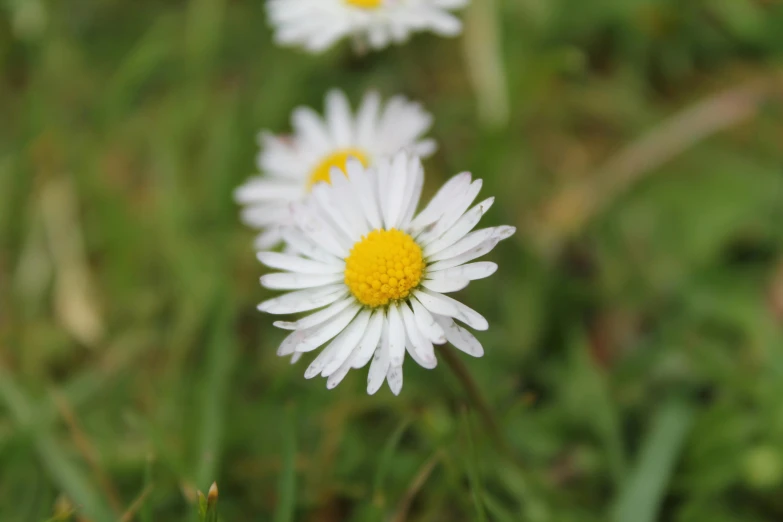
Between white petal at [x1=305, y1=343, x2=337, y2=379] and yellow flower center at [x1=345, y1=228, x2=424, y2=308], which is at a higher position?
yellow flower center at [x1=345, y1=228, x2=424, y2=308]

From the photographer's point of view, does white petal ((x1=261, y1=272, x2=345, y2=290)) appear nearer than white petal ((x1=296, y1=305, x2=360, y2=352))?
No

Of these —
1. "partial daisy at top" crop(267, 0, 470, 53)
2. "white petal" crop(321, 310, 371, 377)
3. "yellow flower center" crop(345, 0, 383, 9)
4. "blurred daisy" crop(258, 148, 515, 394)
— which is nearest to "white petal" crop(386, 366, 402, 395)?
"blurred daisy" crop(258, 148, 515, 394)

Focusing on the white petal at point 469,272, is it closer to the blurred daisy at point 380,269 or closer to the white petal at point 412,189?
the blurred daisy at point 380,269

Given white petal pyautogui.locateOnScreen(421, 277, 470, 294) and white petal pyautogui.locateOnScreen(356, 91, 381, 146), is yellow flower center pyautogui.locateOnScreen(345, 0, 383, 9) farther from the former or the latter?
white petal pyautogui.locateOnScreen(421, 277, 470, 294)

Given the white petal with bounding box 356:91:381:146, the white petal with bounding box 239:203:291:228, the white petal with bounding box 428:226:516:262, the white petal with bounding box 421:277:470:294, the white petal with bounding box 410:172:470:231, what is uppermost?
the white petal with bounding box 356:91:381:146

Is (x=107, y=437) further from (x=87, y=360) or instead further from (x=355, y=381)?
(x=355, y=381)

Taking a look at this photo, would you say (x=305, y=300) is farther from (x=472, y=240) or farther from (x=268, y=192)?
(x=268, y=192)

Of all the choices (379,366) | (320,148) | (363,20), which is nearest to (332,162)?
(320,148)
